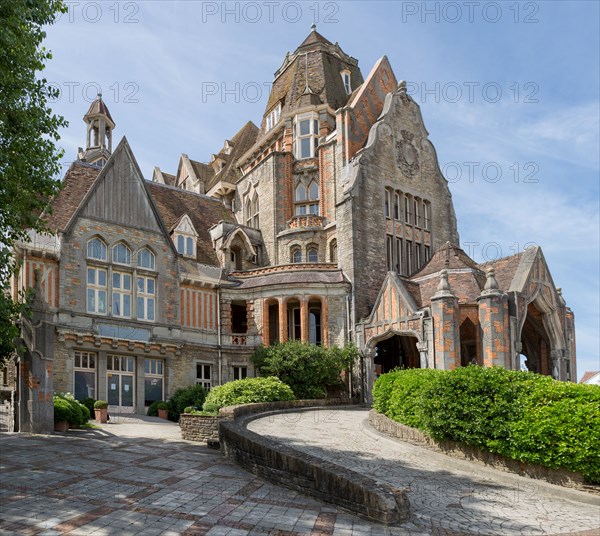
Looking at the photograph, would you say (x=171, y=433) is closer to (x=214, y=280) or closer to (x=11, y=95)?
(x=11, y=95)

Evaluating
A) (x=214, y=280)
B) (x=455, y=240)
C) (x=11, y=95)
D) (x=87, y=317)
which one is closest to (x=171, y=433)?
(x=87, y=317)

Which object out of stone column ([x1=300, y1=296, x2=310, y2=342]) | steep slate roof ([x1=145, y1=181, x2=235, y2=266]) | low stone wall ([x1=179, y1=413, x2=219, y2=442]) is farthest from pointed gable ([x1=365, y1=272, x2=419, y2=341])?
low stone wall ([x1=179, y1=413, x2=219, y2=442])

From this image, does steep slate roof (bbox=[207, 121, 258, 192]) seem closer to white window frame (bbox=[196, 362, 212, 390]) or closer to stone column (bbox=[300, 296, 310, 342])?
stone column (bbox=[300, 296, 310, 342])

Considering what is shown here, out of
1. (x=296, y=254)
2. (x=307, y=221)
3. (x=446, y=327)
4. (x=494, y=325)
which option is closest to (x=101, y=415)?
(x=446, y=327)

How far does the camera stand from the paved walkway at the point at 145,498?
9.47 meters

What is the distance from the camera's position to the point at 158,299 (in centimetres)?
3059

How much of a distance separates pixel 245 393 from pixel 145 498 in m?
11.9

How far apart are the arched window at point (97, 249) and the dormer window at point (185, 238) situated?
4813mm

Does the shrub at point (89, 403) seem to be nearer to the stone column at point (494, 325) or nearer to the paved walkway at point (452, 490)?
the paved walkway at point (452, 490)

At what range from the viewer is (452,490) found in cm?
1299

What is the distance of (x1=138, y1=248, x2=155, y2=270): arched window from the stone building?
59 millimetres

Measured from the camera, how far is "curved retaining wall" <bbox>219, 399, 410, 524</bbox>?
1008 cm

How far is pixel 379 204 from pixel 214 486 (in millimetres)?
26419

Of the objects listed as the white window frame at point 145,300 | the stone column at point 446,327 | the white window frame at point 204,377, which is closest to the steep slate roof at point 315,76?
the white window frame at point 145,300
